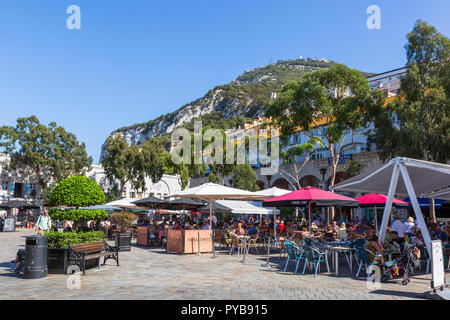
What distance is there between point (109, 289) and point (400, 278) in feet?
20.8

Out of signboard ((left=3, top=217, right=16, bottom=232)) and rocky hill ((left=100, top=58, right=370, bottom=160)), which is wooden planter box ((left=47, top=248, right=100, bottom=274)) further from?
rocky hill ((left=100, top=58, right=370, bottom=160))

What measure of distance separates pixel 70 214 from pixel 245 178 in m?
27.5

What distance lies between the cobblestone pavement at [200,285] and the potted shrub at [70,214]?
64 cm

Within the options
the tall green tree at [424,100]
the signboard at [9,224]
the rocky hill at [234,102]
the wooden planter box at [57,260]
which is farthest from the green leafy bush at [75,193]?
the rocky hill at [234,102]

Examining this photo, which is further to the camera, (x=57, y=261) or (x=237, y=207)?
(x=237, y=207)

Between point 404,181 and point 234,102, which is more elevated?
point 234,102

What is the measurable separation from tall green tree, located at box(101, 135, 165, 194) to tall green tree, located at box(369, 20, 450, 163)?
28575 mm

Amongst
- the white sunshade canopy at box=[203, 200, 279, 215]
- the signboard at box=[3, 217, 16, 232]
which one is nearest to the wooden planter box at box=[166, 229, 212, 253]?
the white sunshade canopy at box=[203, 200, 279, 215]

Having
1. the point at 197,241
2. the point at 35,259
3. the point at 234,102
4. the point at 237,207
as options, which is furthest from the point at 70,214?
the point at 234,102

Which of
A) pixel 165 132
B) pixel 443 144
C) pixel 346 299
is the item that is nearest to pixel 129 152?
pixel 443 144

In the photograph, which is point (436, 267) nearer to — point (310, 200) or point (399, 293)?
point (399, 293)

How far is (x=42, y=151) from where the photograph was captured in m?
45.0

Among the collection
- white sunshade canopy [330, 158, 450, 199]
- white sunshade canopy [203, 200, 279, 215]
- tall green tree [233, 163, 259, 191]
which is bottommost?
white sunshade canopy [203, 200, 279, 215]

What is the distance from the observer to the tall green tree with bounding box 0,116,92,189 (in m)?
44.0
